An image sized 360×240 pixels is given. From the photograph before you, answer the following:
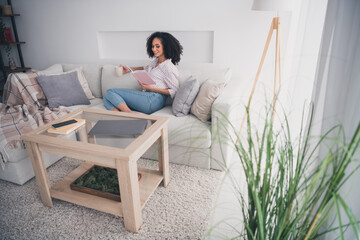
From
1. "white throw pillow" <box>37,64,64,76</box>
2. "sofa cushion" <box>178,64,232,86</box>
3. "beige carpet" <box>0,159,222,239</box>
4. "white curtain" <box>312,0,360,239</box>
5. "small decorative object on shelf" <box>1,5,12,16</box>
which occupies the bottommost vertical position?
"beige carpet" <box>0,159,222,239</box>

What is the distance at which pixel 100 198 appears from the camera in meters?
1.69

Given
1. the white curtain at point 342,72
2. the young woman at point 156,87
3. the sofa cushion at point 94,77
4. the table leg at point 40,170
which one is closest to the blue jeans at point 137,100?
the young woman at point 156,87

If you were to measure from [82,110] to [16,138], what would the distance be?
0.55 m

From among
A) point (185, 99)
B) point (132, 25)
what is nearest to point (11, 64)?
point (132, 25)

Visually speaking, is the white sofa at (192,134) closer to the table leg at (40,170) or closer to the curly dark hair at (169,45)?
the curly dark hair at (169,45)

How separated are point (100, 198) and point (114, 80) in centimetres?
162

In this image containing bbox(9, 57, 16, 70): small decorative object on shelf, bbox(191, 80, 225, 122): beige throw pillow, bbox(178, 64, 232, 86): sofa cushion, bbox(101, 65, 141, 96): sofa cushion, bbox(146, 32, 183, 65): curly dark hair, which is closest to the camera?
bbox(191, 80, 225, 122): beige throw pillow

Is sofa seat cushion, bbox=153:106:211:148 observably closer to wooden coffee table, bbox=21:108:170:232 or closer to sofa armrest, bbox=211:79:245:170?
sofa armrest, bbox=211:79:245:170

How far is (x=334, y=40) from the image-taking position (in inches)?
36.6

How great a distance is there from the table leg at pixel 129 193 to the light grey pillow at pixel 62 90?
5.50 feet

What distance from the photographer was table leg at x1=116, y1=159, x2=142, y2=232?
140 cm

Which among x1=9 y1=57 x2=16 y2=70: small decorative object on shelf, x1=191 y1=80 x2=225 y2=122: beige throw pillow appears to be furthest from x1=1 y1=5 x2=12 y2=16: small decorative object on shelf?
x1=191 y1=80 x2=225 y2=122: beige throw pillow

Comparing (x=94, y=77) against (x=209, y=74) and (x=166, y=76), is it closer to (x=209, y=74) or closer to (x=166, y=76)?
(x=166, y=76)

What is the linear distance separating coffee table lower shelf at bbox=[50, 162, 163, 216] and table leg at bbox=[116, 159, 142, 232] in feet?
0.29
